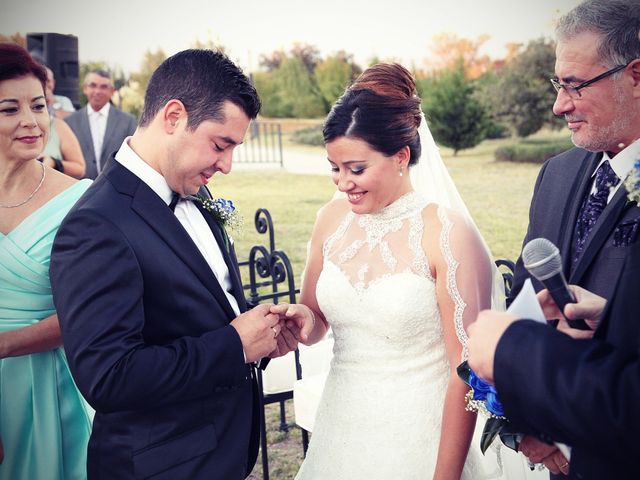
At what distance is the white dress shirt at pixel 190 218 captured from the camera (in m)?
2.23

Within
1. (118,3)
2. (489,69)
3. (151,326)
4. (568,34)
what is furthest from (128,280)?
(118,3)

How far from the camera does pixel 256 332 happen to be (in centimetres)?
218

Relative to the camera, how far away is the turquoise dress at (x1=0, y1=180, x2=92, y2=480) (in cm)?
268

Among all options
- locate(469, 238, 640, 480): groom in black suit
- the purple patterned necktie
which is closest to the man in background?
the purple patterned necktie

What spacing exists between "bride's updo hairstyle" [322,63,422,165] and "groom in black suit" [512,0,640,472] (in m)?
0.60

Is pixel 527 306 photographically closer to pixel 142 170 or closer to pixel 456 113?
pixel 142 170

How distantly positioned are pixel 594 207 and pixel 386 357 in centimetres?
100

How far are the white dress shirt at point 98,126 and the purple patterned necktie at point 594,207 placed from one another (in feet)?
24.6

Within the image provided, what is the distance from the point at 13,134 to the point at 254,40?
2579cm

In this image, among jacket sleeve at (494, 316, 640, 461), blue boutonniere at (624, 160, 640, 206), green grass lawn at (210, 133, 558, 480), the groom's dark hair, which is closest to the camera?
jacket sleeve at (494, 316, 640, 461)

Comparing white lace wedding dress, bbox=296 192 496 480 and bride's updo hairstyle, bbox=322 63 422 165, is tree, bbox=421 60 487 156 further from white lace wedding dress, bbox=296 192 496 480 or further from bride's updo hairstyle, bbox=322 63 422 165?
white lace wedding dress, bbox=296 192 496 480

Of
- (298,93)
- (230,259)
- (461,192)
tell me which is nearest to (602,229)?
(230,259)

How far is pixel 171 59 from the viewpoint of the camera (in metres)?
2.28

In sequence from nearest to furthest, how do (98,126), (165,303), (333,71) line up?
(165,303) < (98,126) < (333,71)
